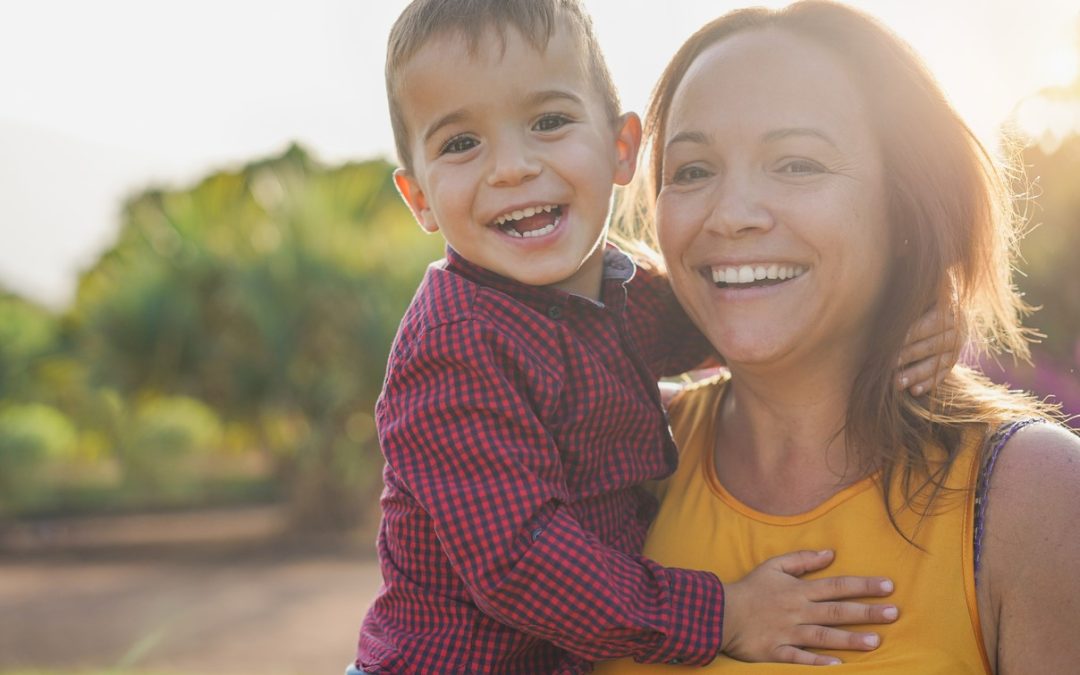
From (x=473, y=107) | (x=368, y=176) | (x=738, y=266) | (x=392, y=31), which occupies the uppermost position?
(x=368, y=176)

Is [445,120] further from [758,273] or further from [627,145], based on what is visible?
[758,273]

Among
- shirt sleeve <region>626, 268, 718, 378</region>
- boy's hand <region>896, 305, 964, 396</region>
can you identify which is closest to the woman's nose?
boy's hand <region>896, 305, 964, 396</region>

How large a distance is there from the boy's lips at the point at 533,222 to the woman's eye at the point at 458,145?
0.57 ft

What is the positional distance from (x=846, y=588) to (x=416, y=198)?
132 centimetres

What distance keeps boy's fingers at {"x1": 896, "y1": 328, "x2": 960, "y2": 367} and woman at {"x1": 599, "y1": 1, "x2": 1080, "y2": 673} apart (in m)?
0.04

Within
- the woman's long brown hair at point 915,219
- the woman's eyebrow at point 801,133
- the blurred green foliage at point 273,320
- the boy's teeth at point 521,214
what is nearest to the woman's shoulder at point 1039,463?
the woman's long brown hair at point 915,219

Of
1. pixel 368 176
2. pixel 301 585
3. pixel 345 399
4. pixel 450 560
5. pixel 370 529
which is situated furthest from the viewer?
pixel 368 176

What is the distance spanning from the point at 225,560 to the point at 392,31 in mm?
11027

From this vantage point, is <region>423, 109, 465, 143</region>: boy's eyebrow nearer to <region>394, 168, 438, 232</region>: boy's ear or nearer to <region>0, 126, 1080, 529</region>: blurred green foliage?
<region>394, 168, 438, 232</region>: boy's ear

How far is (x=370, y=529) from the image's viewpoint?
1304 centimetres

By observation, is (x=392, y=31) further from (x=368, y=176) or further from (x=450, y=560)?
(x=368, y=176)

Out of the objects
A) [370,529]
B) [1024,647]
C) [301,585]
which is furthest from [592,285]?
[370,529]

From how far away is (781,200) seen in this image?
223 centimetres

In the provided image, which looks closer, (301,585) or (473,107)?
(473,107)
